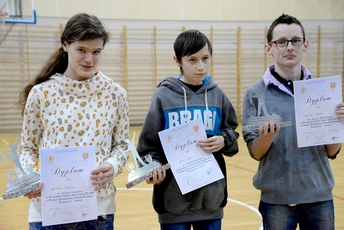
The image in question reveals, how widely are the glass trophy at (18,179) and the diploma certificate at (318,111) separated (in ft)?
3.89

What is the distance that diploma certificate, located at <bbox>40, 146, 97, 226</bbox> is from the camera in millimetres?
1638

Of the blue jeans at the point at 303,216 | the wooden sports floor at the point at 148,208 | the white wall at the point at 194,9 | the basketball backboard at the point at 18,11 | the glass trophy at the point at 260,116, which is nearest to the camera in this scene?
the glass trophy at the point at 260,116

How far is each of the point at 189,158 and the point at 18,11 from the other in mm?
8254

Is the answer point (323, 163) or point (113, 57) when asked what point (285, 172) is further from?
point (113, 57)

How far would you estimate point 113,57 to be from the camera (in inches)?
400

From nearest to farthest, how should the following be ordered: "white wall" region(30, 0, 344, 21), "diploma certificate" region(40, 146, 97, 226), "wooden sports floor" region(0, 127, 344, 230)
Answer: "diploma certificate" region(40, 146, 97, 226)
"wooden sports floor" region(0, 127, 344, 230)
"white wall" region(30, 0, 344, 21)

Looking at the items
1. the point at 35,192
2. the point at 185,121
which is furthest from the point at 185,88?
the point at 35,192

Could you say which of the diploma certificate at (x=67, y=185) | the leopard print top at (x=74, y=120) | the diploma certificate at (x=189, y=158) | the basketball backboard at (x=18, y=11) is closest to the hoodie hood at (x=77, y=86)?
the leopard print top at (x=74, y=120)

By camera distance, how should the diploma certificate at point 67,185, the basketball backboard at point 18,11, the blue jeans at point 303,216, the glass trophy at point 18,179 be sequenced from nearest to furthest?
the glass trophy at point 18,179
the diploma certificate at point 67,185
the blue jeans at point 303,216
the basketball backboard at point 18,11

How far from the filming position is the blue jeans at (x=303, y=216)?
6.31 ft

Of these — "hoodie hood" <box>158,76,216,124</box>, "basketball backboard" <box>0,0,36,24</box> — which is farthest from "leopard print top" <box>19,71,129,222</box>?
"basketball backboard" <box>0,0,36,24</box>

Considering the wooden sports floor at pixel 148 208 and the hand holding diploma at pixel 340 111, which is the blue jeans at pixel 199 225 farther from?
the wooden sports floor at pixel 148 208

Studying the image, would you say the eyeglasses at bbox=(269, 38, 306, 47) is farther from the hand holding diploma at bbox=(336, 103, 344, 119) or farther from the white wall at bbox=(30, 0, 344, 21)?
the white wall at bbox=(30, 0, 344, 21)

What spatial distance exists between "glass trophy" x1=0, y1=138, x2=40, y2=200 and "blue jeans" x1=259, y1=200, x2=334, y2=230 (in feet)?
3.60
